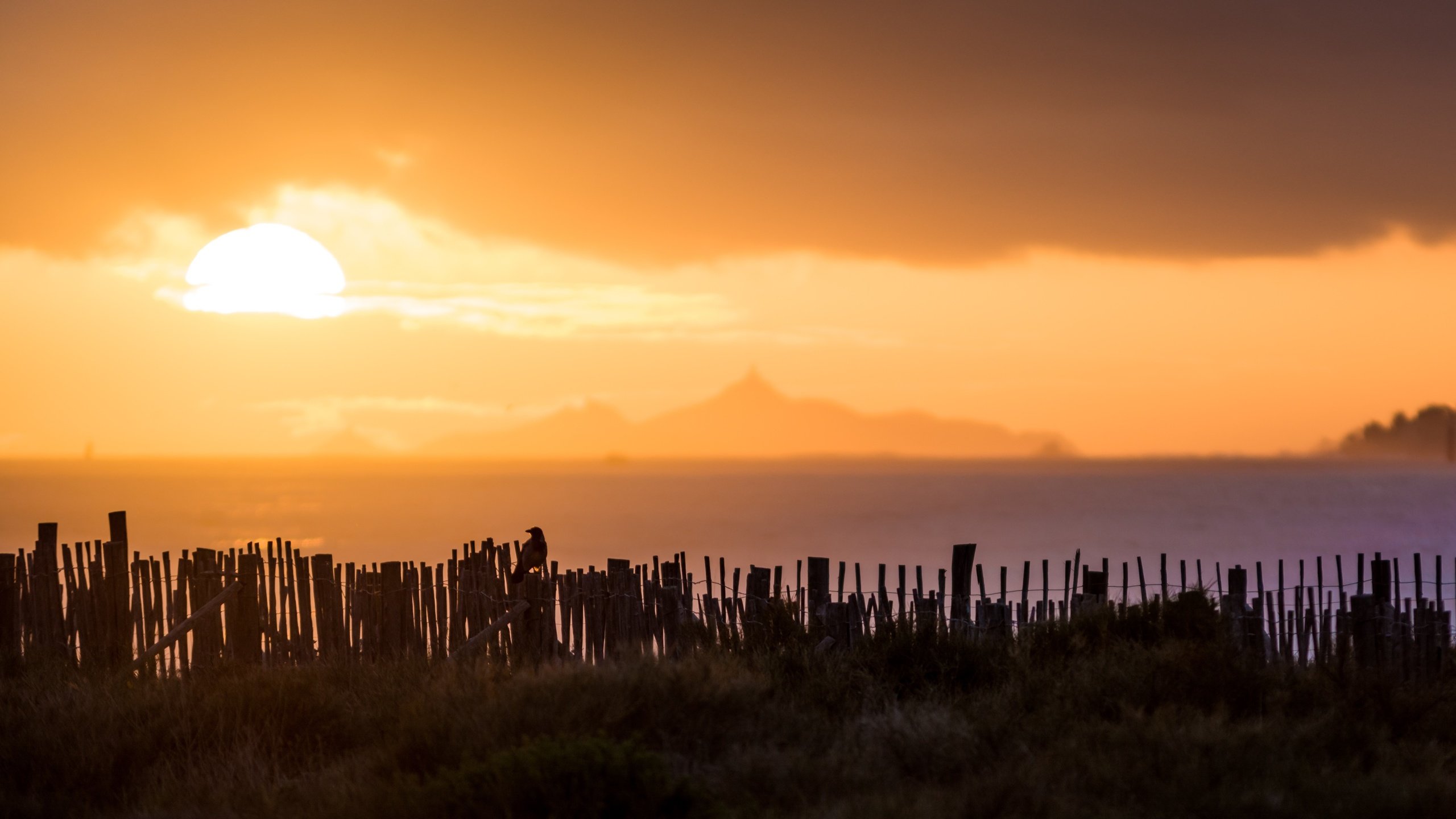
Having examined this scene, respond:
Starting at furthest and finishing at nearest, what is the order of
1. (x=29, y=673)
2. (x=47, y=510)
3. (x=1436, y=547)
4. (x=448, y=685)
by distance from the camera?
(x=47, y=510) < (x=1436, y=547) < (x=29, y=673) < (x=448, y=685)

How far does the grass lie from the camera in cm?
606

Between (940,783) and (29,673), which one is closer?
(940,783)

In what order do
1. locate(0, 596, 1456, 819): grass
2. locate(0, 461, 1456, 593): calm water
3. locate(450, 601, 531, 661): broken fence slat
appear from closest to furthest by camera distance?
1. locate(0, 596, 1456, 819): grass
2. locate(450, 601, 531, 661): broken fence slat
3. locate(0, 461, 1456, 593): calm water

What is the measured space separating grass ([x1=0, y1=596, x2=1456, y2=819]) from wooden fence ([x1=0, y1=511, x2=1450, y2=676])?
77 cm

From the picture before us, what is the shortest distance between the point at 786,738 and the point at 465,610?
4.23 metres

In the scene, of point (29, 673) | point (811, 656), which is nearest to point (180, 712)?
point (29, 673)

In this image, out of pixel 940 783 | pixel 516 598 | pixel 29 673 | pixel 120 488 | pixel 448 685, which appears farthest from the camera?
pixel 120 488

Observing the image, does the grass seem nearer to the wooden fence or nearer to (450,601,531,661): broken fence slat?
the wooden fence

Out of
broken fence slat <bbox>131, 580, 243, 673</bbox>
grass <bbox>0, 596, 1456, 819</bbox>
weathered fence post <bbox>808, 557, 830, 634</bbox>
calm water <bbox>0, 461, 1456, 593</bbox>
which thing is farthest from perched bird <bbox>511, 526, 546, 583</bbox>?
calm water <bbox>0, 461, 1456, 593</bbox>

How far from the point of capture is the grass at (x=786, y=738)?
19.9 ft

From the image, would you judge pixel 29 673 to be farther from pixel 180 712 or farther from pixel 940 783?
pixel 940 783

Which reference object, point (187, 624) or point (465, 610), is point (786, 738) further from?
point (187, 624)

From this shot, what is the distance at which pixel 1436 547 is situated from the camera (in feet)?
237

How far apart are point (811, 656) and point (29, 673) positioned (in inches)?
239
